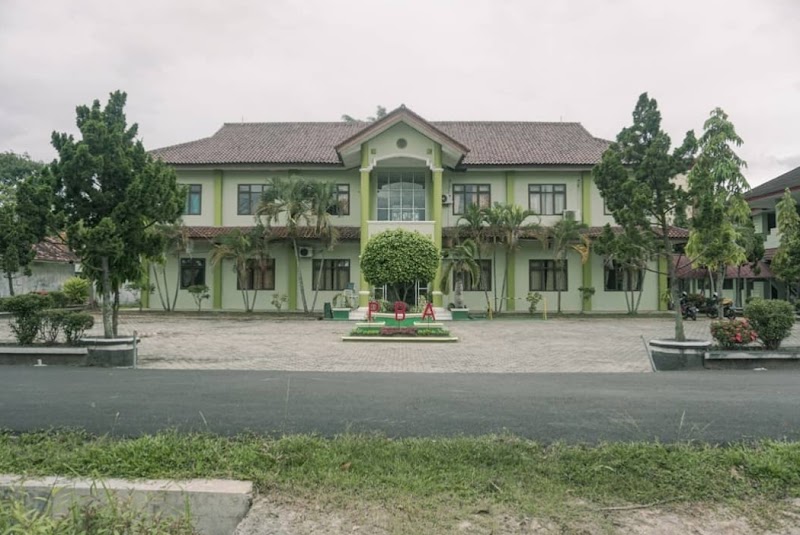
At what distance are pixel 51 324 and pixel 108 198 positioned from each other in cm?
271

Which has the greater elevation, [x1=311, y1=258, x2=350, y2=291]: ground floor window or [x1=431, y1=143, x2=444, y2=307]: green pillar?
[x1=431, y1=143, x2=444, y2=307]: green pillar

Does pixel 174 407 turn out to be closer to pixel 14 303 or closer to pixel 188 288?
pixel 14 303

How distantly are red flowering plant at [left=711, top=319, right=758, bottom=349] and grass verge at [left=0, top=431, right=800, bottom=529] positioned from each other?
650 cm

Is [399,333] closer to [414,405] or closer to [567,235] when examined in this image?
→ [414,405]

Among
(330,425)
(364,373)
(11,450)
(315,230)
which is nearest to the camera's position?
(11,450)

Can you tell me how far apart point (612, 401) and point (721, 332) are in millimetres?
5412

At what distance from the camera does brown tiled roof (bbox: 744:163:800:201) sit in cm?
2747

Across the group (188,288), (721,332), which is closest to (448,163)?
(188,288)

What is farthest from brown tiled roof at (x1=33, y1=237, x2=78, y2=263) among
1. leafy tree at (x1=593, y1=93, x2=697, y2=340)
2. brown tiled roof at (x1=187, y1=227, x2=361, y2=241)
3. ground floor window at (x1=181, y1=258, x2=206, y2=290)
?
leafy tree at (x1=593, y1=93, x2=697, y2=340)

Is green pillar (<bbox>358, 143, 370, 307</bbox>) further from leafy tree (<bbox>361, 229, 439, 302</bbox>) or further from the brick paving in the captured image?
leafy tree (<bbox>361, 229, 439, 302</bbox>)

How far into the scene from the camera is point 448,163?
25438mm

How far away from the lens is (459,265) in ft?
74.4

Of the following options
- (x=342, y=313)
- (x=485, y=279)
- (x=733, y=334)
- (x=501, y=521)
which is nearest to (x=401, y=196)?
(x=485, y=279)

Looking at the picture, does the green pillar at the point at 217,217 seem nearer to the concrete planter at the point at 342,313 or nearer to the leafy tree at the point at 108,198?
the concrete planter at the point at 342,313
